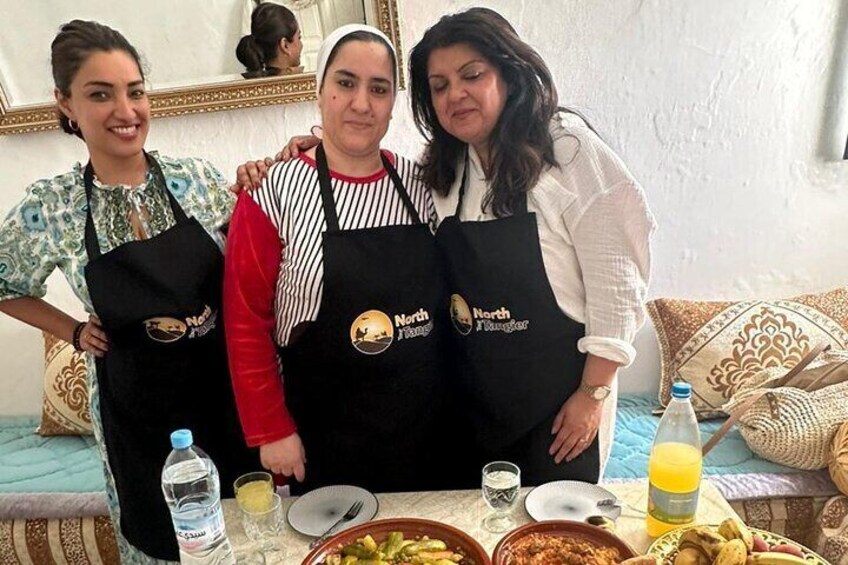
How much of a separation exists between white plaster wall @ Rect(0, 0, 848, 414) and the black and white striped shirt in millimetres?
1078

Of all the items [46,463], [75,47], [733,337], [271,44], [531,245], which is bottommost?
[46,463]

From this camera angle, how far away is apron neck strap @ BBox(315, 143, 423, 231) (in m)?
1.33

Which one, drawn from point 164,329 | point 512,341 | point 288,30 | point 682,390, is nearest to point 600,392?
point 512,341

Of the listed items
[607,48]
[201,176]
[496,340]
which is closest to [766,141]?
[607,48]

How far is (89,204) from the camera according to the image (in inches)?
54.6

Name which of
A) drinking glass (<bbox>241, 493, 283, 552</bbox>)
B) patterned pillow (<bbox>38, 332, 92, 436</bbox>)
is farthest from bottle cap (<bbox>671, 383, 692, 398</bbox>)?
patterned pillow (<bbox>38, 332, 92, 436</bbox>)

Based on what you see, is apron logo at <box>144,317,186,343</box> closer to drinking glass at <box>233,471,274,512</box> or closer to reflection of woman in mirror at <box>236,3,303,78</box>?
drinking glass at <box>233,471,274,512</box>

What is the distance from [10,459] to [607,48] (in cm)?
255

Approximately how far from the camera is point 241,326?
4.37 feet

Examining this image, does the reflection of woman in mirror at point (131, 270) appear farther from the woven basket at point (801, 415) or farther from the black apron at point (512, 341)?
the woven basket at point (801, 415)

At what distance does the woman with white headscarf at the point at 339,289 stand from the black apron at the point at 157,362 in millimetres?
104

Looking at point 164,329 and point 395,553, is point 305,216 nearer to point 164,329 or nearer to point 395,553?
point 164,329

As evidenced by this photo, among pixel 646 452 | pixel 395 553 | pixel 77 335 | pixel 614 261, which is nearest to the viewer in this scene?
pixel 395 553

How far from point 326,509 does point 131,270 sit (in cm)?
65
